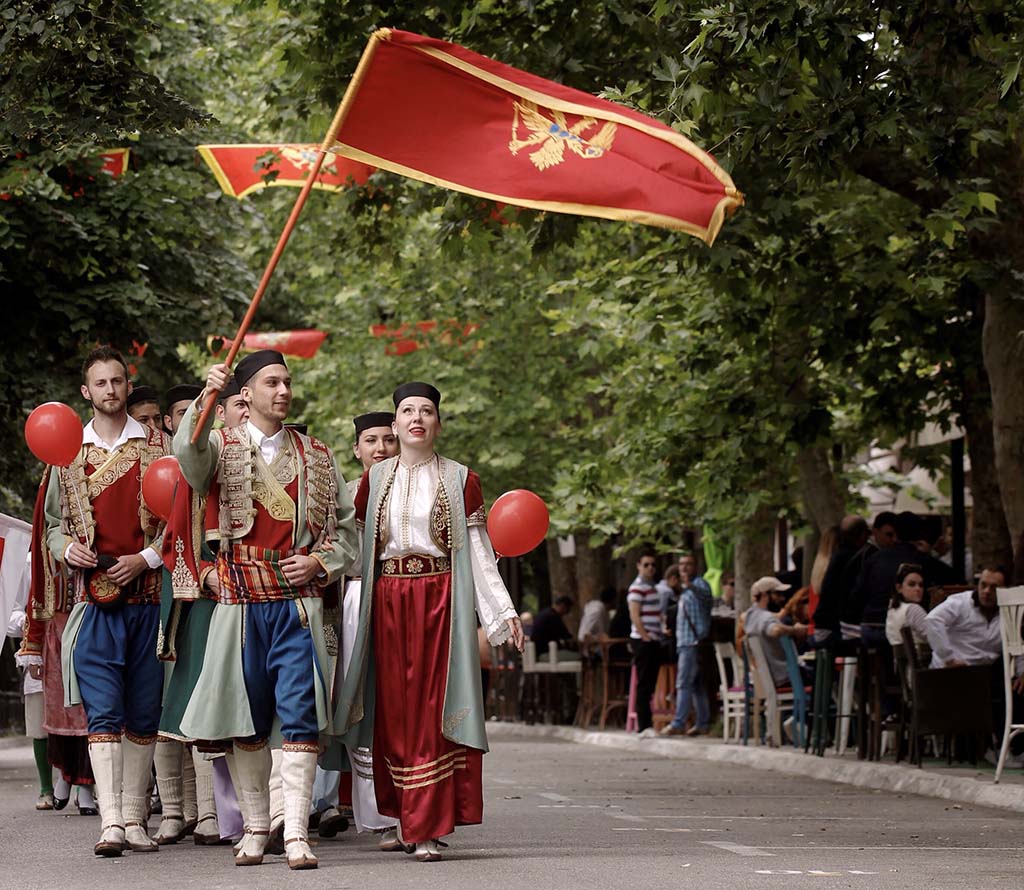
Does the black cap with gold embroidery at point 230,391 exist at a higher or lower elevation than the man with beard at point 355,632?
higher

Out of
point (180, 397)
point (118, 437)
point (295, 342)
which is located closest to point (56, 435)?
point (118, 437)

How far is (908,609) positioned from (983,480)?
3.97 metres

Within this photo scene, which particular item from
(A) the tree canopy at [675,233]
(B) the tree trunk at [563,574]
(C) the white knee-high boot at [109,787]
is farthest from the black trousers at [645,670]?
(C) the white knee-high boot at [109,787]

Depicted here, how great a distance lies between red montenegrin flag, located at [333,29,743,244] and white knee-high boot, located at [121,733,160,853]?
9.58 feet

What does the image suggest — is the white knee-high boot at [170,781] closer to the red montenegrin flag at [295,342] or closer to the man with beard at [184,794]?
the man with beard at [184,794]

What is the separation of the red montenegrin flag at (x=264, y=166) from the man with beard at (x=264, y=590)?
9362mm

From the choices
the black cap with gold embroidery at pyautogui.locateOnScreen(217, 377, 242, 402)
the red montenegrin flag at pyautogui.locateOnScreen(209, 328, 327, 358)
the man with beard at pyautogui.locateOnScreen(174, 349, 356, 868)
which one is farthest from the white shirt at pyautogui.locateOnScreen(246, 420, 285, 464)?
the red montenegrin flag at pyautogui.locateOnScreen(209, 328, 327, 358)

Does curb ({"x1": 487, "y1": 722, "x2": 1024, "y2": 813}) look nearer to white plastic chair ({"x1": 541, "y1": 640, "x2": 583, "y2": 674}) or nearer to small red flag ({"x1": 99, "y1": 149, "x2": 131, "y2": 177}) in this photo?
white plastic chair ({"x1": 541, "y1": 640, "x2": 583, "y2": 674})

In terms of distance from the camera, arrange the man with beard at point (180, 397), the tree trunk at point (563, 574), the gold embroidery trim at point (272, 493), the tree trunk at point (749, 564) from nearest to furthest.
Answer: the gold embroidery trim at point (272, 493) → the man with beard at point (180, 397) → the tree trunk at point (749, 564) → the tree trunk at point (563, 574)

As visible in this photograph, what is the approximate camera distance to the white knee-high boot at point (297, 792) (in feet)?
29.7

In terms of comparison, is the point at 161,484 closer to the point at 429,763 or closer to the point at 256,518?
the point at 256,518

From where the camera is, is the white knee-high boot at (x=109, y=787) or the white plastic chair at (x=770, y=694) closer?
the white knee-high boot at (x=109, y=787)

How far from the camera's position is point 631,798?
14992 mm

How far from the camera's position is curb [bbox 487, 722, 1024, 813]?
1428 cm
